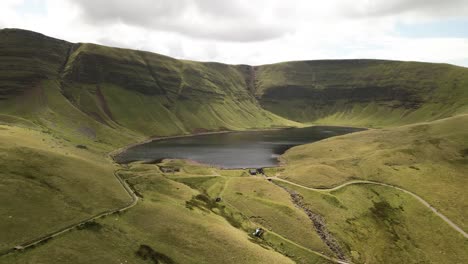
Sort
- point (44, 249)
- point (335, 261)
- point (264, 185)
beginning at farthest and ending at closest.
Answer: point (264, 185) → point (335, 261) → point (44, 249)

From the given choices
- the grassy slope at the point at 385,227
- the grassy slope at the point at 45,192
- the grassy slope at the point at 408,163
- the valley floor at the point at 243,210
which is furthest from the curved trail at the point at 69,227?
the grassy slope at the point at 408,163

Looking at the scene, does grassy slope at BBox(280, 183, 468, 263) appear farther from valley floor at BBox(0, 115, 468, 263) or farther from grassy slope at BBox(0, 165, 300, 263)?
grassy slope at BBox(0, 165, 300, 263)

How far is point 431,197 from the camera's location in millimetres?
104875

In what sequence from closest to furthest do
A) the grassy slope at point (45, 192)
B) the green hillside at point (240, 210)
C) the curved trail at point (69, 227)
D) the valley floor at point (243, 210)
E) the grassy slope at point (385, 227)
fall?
the curved trail at point (69, 227) → the grassy slope at point (45, 192) → the green hillside at point (240, 210) → the valley floor at point (243, 210) → the grassy slope at point (385, 227)

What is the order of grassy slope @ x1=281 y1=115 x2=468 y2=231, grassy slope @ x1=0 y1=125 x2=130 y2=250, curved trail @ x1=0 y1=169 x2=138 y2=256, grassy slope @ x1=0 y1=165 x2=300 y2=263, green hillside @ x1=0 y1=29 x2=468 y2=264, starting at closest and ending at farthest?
curved trail @ x1=0 y1=169 x2=138 y2=256
grassy slope @ x1=0 y1=165 x2=300 y2=263
grassy slope @ x1=0 y1=125 x2=130 y2=250
green hillside @ x1=0 y1=29 x2=468 y2=264
grassy slope @ x1=281 y1=115 x2=468 y2=231

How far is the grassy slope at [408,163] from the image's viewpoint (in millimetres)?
108688

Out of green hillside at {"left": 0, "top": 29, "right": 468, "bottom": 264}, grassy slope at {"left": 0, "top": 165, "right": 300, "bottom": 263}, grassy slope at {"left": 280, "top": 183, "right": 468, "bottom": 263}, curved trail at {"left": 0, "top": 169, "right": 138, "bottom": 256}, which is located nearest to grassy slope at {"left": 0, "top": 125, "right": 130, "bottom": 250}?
green hillside at {"left": 0, "top": 29, "right": 468, "bottom": 264}

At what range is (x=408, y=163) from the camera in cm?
13050

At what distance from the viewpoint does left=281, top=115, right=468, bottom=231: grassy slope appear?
357ft

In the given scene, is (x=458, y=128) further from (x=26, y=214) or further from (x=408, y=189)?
(x=26, y=214)

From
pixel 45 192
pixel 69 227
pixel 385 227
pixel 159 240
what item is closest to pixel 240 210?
pixel 159 240

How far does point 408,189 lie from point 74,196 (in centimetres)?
9685

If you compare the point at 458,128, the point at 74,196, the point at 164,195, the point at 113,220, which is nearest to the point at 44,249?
the point at 113,220

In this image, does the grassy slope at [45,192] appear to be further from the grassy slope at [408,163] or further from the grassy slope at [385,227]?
the grassy slope at [408,163]
